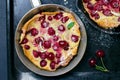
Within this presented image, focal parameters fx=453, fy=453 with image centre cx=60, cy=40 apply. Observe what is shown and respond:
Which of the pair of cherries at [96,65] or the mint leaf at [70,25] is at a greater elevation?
the mint leaf at [70,25]

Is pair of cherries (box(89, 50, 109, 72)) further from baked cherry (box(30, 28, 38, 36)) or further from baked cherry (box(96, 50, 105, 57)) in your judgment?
baked cherry (box(30, 28, 38, 36))

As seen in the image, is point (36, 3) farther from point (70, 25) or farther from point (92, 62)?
point (92, 62)

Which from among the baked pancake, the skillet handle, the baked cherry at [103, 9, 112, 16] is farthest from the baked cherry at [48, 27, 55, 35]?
the baked cherry at [103, 9, 112, 16]

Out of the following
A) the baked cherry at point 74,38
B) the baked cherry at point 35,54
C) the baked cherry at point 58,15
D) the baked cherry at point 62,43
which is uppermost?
the baked cherry at point 58,15

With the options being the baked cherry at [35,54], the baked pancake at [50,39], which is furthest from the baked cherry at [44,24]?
the baked cherry at [35,54]

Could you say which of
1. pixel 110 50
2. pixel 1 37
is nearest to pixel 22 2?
pixel 1 37

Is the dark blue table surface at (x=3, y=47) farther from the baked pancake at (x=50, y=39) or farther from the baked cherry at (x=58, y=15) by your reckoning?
the baked cherry at (x=58, y=15)
